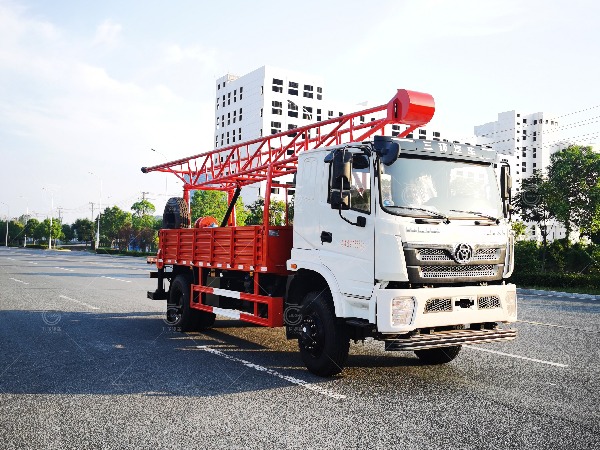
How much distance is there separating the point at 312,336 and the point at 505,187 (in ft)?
10.2

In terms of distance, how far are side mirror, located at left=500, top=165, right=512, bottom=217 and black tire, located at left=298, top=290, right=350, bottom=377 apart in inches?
98.9

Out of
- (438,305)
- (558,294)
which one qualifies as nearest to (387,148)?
(438,305)

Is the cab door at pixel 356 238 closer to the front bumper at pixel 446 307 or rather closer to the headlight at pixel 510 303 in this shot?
the front bumper at pixel 446 307

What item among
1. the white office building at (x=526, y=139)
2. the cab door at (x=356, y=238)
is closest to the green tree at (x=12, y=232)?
the white office building at (x=526, y=139)

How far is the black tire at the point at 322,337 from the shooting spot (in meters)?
6.57

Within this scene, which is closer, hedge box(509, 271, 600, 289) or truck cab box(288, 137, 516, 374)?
truck cab box(288, 137, 516, 374)

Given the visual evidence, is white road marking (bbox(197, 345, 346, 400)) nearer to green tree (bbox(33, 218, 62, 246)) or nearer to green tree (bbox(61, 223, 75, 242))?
green tree (bbox(33, 218, 62, 246))

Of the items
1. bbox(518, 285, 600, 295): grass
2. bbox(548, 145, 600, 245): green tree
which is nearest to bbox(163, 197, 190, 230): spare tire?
bbox(518, 285, 600, 295): grass

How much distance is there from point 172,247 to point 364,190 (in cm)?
589

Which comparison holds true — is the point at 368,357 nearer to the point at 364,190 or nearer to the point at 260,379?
the point at 260,379

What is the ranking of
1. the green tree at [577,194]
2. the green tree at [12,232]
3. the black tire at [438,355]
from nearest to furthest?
the black tire at [438,355]
the green tree at [577,194]
the green tree at [12,232]

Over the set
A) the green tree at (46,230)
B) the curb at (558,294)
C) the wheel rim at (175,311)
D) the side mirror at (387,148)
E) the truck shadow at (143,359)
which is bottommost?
the truck shadow at (143,359)

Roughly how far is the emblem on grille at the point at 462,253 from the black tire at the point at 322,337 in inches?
60.3

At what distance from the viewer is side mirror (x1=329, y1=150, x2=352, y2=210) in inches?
248
